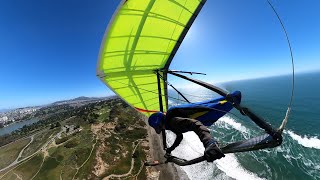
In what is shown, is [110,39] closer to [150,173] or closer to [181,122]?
[181,122]

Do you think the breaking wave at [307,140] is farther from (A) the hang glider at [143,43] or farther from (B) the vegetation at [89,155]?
(A) the hang glider at [143,43]

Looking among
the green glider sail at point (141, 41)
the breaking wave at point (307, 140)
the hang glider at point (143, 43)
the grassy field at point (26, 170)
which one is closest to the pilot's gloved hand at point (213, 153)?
the hang glider at point (143, 43)

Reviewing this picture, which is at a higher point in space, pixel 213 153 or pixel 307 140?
pixel 213 153

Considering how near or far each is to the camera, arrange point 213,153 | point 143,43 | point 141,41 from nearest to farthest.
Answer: point 213,153, point 141,41, point 143,43

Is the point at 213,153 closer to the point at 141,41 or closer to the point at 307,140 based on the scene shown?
the point at 141,41

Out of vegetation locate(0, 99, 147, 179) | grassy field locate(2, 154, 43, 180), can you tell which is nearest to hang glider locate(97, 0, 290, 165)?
vegetation locate(0, 99, 147, 179)

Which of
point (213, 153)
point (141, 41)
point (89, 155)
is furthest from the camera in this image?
point (89, 155)

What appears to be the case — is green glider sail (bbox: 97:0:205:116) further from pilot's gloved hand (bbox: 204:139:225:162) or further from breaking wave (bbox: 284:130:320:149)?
breaking wave (bbox: 284:130:320:149)

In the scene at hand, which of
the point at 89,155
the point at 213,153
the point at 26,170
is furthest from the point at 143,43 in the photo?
the point at 26,170
